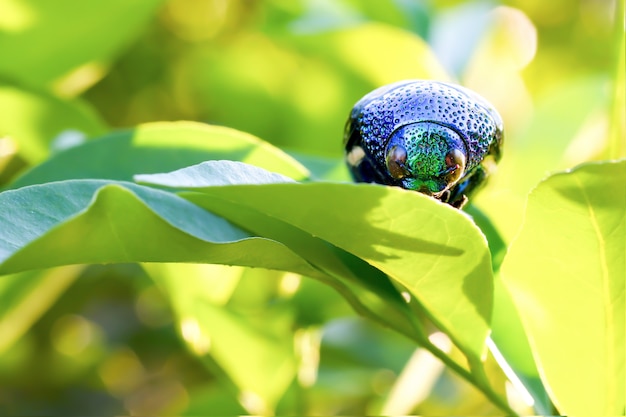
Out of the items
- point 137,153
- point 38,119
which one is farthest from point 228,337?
point 38,119

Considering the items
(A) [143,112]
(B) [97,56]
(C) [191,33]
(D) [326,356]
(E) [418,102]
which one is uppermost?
(E) [418,102]

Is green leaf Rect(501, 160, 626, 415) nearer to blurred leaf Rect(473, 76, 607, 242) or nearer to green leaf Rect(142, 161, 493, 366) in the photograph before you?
green leaf Rect(142, 161, 493, 366)

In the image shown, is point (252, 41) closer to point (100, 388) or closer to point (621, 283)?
point (100, 388)

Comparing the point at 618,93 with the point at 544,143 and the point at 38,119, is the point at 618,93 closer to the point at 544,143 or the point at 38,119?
the point at 544,143

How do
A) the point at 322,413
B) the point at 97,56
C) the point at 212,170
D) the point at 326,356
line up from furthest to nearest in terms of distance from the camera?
the point at 326,356 < the point at 322,413 < the point at 97,56 < the point at 212,170

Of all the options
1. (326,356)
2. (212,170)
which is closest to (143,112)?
(326,356)

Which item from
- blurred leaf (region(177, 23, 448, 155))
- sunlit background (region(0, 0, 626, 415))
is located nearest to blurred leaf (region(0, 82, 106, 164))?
sunlit background (region(0, 0, 626, 415))

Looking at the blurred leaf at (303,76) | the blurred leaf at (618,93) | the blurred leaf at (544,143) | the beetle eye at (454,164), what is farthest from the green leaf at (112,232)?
the blurred leaf at (303,76)
